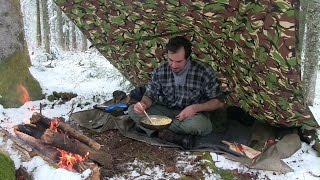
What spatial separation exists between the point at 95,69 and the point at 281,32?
768 cm

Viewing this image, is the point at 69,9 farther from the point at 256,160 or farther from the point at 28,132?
the point at 256,160

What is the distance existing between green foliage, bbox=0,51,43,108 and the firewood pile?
1.50 metres

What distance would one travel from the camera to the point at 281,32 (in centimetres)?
324

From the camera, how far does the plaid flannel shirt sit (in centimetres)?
420

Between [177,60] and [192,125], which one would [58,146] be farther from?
[177,60]

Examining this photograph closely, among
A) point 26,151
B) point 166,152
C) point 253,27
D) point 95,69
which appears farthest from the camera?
point 95,69

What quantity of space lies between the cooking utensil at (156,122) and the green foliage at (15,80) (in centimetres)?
180

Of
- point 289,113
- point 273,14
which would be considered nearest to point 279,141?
point 289,113

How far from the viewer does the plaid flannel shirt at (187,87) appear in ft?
13.8

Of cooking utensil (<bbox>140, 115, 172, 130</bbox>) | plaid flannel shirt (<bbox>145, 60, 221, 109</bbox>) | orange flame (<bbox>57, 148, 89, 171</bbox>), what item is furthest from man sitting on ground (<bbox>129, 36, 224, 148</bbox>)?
orange flame (<bbox>57, 148, 89, 171</bbox>)

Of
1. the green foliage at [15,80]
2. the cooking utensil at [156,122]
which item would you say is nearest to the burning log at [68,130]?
the cooking utensil at [156,122]

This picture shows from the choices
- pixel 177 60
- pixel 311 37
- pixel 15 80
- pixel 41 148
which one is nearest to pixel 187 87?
pixel 177 60

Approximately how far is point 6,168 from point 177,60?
1988 millimetres

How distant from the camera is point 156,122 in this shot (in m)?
3.92
